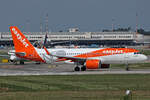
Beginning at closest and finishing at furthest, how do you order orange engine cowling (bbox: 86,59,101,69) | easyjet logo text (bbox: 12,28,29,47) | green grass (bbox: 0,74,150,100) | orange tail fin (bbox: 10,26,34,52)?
green grass (bbox: 0,74,150,100) < orange engine cowling (bbox: 86,59,101,69) < orange tail fin (bbox: 10,26,34,52) < easyjet logo text (bbox: 12,28,29,47)

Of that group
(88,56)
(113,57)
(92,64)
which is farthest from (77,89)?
(88,56)

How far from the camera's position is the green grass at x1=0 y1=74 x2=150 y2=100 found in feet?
92.3

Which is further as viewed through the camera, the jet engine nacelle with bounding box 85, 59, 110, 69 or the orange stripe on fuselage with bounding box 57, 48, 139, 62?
the orange stripe on fuselage with bounding box 57, 48, 139, 62

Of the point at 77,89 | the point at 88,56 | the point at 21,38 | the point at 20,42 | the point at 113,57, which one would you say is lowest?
the point at 77,89

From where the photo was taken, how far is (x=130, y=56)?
2167 inches

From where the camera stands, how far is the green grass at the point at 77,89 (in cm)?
2814

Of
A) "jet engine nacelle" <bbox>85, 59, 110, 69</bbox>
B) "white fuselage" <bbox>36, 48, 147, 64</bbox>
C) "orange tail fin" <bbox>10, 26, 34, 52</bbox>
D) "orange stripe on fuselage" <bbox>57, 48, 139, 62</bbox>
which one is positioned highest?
"orange tail fin" <bbox>10, 26, 34, 52</bbox>

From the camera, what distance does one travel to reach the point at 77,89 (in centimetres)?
3344

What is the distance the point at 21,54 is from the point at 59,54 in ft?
19.5

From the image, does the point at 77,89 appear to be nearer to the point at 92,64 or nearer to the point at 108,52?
the point at 92,64

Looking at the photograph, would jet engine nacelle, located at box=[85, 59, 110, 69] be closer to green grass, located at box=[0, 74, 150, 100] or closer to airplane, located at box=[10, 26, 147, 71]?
airplane, located at box=[10, 26, 147, 71]

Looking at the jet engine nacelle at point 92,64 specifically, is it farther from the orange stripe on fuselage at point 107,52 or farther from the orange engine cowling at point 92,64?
the orange stripe on fuselage at point 107,52

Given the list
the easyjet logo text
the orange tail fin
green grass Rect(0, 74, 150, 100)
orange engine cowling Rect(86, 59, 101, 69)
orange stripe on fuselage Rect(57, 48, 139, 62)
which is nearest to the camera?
green grass Rect(0, 74, 150, 100)

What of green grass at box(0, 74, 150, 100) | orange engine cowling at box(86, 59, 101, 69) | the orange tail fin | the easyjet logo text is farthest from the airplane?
green grass at box(0, 74, 150, 100)
